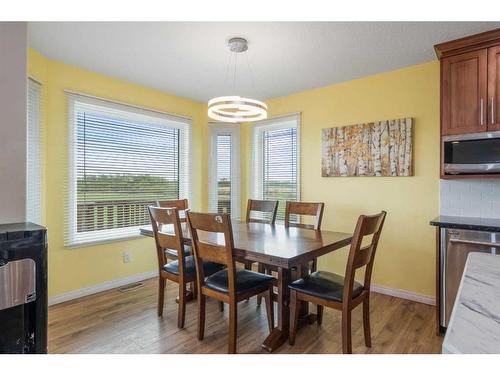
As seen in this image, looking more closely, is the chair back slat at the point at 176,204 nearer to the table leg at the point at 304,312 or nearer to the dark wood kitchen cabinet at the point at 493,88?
the table leg at the point at 304,312

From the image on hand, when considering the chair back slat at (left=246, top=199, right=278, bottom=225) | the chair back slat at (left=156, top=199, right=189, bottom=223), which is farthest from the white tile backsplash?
the chair back slat at (left=156, top=199, right=189, bottom=223)

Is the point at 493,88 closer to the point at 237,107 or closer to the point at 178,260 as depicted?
the point at 237,107

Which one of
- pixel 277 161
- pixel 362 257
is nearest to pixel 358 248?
pixel 362 257

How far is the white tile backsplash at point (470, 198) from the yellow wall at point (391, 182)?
93 mm

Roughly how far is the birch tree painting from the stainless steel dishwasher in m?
0.91

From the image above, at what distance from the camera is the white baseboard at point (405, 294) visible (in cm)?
282

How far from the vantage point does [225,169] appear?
437 centimetres

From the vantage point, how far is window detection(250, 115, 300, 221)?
3.90m

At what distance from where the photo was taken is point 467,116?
92.1 inches

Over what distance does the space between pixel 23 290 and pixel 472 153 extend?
300 cm

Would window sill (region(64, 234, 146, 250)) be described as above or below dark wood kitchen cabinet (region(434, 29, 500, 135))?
below

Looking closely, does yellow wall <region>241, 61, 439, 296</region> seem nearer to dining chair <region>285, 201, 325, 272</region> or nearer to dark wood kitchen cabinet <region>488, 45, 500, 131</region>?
dark wood kitchen cabinet <region>488, 45, 500, 131</region>

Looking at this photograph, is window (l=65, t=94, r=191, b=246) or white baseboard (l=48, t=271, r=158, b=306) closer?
white baseboard (l=48, t=271, r=158, b=306)
